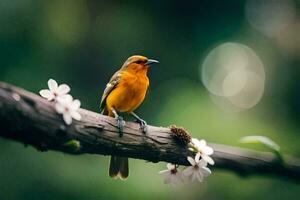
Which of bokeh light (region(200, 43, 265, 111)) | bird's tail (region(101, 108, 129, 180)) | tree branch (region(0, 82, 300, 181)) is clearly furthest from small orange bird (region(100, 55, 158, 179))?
bokeh light (region(200, 43, 265, 111))

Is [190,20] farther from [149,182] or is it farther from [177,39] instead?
[149,182]

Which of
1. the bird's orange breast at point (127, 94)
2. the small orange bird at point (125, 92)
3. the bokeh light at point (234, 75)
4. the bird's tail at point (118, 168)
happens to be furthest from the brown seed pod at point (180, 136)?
the bokeh light at point (234, 75)

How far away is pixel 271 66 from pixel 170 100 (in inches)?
114

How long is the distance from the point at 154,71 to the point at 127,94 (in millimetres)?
5267

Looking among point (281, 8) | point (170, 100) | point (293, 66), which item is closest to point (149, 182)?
point (170, 100)

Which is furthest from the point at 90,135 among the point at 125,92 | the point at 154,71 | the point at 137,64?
the point at 154,71

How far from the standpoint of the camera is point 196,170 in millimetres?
3646

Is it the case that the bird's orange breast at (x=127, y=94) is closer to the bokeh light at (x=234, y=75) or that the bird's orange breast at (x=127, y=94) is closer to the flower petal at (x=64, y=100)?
the flower petal at (x=64, y=100)

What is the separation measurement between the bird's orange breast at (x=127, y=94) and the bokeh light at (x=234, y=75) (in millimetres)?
5269

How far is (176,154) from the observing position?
3717mm

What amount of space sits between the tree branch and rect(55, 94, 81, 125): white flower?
3cm

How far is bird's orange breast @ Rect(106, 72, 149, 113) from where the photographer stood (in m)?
4.51

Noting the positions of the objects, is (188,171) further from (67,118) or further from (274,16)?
(274,16)

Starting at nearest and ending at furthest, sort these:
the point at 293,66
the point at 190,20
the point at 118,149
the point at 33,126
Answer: the point at 33,126 < the point at 118,149 < the point at 293,66 < the point at 190,20
